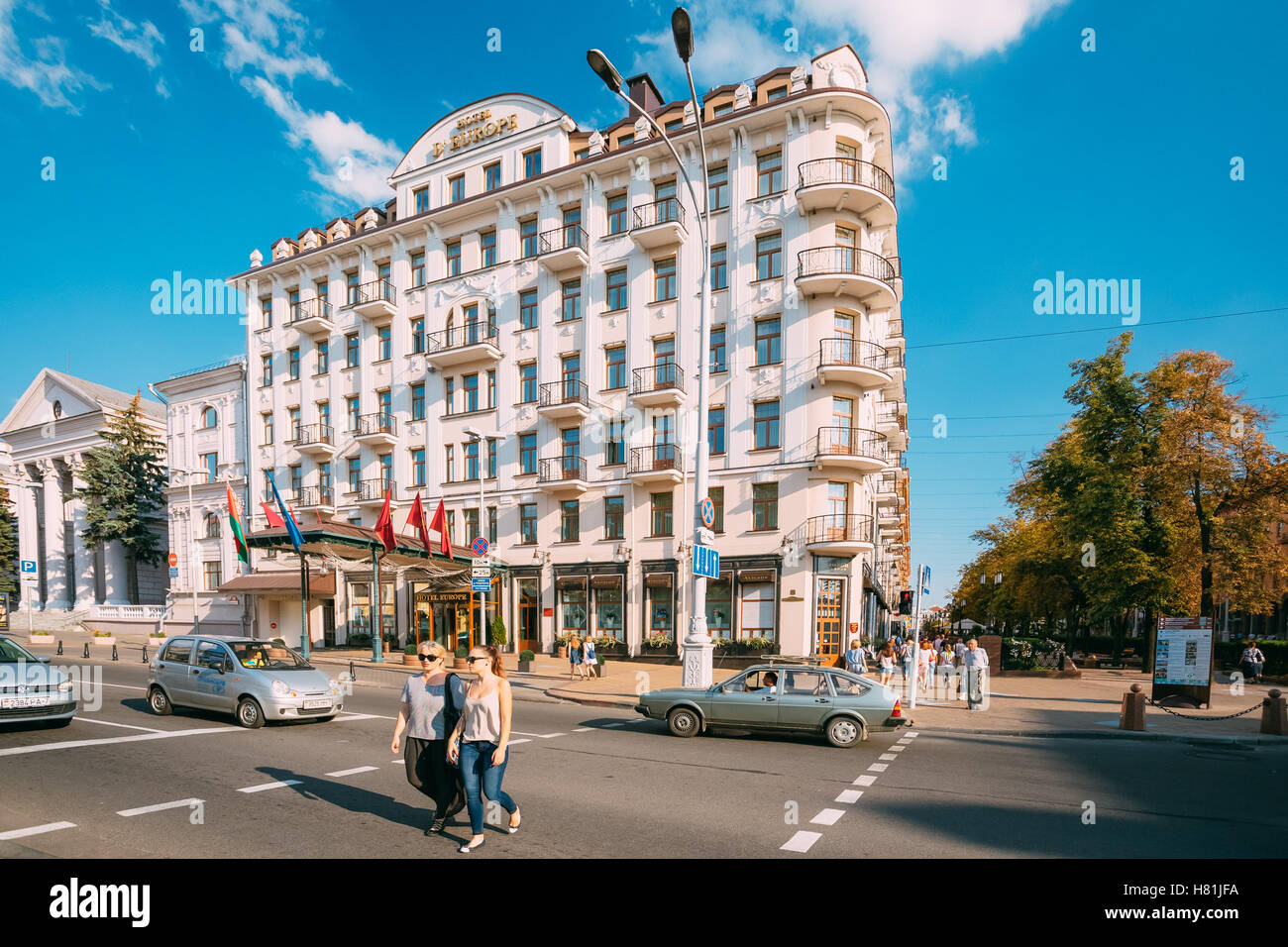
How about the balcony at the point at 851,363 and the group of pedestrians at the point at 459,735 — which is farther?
the balcony at the point at 851,363

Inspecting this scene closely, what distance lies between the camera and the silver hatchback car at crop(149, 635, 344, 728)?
41.5 ft

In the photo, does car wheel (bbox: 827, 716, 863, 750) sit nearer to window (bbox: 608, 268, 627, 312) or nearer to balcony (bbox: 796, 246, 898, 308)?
balcony (bbox: 796, 246, 898, 308)

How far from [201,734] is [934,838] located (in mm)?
11545

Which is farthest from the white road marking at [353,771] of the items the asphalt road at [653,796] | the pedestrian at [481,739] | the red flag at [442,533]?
the red flag at [442,533]

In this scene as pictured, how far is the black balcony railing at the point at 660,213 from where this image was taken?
30.3 m

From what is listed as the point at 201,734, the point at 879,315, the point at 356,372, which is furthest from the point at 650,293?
the point at 201,734

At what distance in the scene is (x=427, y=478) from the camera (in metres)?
36.0

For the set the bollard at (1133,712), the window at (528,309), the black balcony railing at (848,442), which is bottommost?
the bollard at (1133,712)

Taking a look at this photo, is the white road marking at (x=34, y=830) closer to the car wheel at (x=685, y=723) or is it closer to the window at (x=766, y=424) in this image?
the car wheel at (x=685, y=723)

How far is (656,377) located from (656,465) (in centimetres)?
398

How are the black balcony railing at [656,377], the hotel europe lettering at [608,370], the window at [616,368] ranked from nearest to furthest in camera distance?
the hotel europe lettering at [608,370] → the black balcony railing at [656,377] → the window at [616,368]

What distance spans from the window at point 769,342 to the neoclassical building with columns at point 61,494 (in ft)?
157

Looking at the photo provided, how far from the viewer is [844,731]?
1210 cm

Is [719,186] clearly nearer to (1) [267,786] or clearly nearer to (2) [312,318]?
(2) [312,318]
